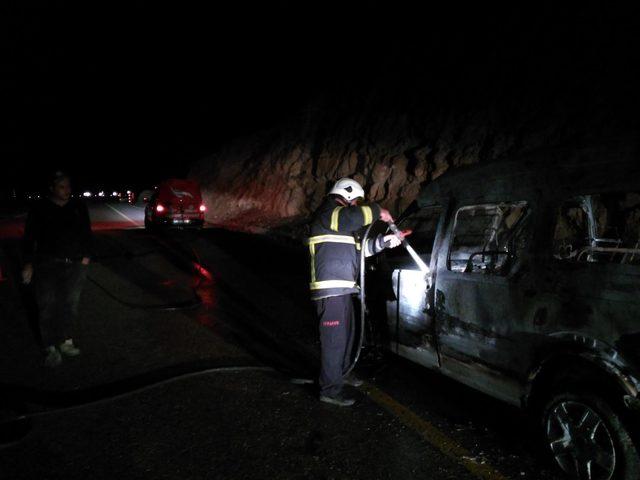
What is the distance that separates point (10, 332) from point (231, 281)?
386cm

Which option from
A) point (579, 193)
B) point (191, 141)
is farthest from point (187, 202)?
point (191, 141)

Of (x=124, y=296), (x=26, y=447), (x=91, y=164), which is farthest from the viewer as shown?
(x=91, y=164)

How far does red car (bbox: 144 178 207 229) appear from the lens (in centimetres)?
1691

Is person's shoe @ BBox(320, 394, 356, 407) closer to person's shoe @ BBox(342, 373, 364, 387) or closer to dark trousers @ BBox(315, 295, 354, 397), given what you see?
dark trousers @ BBox(315, 295, 354, 397)

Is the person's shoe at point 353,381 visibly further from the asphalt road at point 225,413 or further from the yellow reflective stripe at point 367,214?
the yellow reflective stripe at point 367,214

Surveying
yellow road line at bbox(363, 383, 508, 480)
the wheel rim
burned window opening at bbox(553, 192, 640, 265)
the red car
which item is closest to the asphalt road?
yellow road line at bbox(363, 383, 508, 480)

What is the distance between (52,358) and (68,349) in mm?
240

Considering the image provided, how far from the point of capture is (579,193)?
2.86 metres

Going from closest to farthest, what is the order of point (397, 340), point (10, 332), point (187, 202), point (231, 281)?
point (397, 340)
point (10, 332)
point (231, 281)
point (187, 202)

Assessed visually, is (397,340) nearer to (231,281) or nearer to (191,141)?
(231,281)

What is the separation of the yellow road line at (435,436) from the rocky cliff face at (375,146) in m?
2.12

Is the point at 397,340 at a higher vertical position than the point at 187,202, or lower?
lower

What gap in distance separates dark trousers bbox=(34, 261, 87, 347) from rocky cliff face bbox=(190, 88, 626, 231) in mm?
4819

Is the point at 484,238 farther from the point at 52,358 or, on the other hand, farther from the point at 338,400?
the point at 52,358
